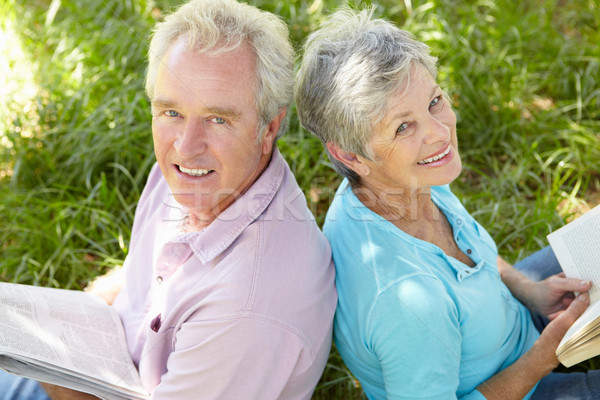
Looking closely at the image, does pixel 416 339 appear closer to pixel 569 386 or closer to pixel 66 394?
pixel 569 386

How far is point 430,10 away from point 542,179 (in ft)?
4.44

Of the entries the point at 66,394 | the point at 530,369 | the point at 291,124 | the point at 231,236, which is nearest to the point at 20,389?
the point at 66,394

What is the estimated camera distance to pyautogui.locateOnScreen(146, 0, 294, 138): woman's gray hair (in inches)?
61.3

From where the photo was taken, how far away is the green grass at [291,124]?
280 centimetres

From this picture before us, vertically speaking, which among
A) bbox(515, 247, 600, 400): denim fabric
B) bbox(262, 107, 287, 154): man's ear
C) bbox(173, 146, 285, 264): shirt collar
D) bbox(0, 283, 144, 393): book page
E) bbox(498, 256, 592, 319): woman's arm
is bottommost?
bbox(515, 247, 600, 400): denim fabric

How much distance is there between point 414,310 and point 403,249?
203 mm

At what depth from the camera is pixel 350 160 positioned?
5.72 ft

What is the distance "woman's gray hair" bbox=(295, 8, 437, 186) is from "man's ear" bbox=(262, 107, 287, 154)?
0.30ft

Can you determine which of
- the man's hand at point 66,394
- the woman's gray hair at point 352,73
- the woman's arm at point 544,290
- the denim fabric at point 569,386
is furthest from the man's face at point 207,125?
the denim fabric at point 569,386

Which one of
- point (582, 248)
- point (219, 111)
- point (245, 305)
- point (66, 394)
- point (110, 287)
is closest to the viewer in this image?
point (245, 305)

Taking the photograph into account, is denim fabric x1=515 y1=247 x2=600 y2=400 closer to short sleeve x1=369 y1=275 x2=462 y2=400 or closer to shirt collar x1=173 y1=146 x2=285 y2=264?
short sleeve x1=369 y1=275 x2=462 y2=400

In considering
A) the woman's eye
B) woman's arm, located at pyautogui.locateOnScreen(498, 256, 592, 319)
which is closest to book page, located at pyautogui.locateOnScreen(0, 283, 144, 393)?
the woman's eye

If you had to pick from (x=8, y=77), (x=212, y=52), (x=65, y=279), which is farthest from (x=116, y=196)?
(x=212, y=52)

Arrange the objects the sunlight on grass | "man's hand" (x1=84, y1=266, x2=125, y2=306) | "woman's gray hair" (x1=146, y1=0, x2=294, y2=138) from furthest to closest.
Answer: the sunlight on grass
"man's hand" (x1=84, y1=266, x2=125, y2=306)
"woman's gray hair" (x1=146, y1=0, x2=294, y2=138)
